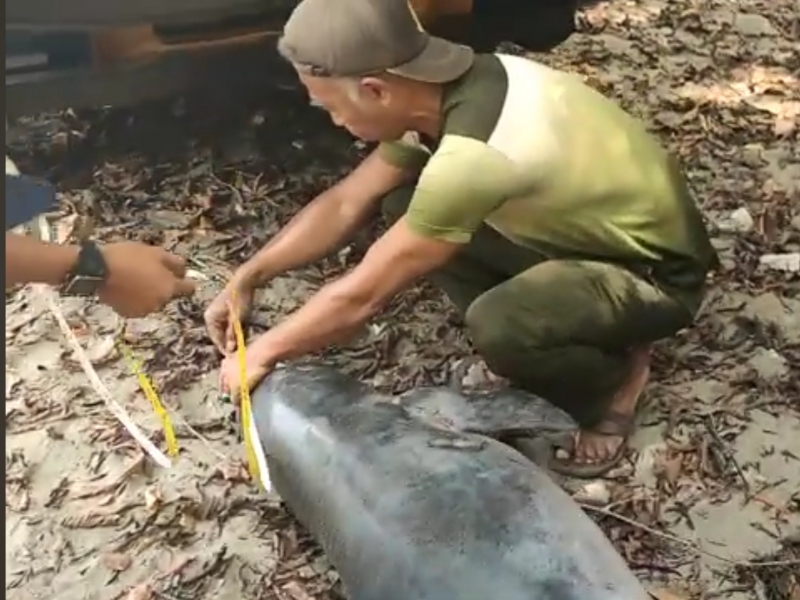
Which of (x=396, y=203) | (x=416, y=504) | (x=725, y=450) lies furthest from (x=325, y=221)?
(x=725, y=450)

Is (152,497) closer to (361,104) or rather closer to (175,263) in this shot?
Result: (175,263)

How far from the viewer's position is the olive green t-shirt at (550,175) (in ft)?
4.29

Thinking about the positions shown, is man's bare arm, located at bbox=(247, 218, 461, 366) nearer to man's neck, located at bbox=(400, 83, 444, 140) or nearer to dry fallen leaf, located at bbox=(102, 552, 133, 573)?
man's neck, located at bbox=(400, 83, 444, 140)

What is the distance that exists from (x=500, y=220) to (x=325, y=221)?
0.17 metres

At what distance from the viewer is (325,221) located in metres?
1.35

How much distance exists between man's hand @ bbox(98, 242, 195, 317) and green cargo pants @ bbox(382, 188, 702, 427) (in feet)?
0.90

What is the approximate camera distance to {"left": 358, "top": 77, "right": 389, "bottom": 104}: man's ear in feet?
4.04

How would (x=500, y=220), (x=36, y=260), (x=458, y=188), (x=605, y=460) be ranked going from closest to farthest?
(x=36, y=260), (x=458, y=188), (x=500, y=220), (x=605, y=460)

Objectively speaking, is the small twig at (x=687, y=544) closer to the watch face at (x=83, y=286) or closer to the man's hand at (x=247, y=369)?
the man's hand at (x=247, y=369)

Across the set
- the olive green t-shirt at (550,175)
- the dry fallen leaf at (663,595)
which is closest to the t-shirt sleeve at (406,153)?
the olive green t-shirt at (550,175)

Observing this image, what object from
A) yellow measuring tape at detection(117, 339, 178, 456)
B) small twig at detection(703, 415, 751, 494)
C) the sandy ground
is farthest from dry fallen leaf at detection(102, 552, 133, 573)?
small twig at detection(703, 415, 751, 494)

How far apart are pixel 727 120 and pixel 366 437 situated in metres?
0.60

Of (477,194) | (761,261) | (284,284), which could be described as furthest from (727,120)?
(284,284)

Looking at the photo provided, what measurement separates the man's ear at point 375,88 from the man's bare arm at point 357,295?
5.4 inches
